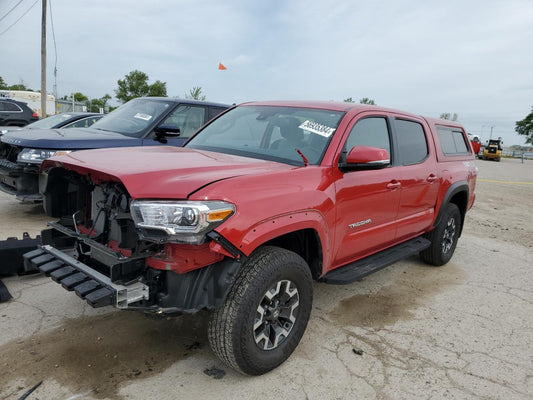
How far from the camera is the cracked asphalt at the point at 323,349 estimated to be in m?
2.60

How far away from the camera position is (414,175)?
417cm

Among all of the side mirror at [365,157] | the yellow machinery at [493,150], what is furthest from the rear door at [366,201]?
the yellow machinery at [493,150]

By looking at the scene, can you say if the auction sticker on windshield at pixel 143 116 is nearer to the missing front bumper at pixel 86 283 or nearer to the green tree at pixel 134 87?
the missing front bumper at pixel 86 283

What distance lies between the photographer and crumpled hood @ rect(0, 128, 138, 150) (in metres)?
5.37

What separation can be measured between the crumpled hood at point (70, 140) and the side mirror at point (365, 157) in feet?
11.6

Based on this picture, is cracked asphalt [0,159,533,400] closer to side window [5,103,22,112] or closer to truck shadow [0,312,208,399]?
truck shadow [0,312,208,399]

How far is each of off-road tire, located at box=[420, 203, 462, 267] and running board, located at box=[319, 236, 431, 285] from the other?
33 cm

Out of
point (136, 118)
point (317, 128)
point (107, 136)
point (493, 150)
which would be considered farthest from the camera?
point (493, 150)

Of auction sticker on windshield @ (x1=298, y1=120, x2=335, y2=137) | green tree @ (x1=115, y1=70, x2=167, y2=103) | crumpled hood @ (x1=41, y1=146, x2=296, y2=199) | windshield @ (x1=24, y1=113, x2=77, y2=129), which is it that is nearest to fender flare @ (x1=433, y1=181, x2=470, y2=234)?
auction sticker on windshield @ (x1=298, y1=120, x2=335, y2=137)

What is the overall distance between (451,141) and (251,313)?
3.95 m

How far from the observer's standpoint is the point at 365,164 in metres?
3.12

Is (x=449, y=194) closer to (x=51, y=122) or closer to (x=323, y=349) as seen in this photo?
(x=323, y=349)

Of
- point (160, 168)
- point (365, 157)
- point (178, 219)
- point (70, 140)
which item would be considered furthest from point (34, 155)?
point (365, 157)

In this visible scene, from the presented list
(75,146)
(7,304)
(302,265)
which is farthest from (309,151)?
(75,146)
